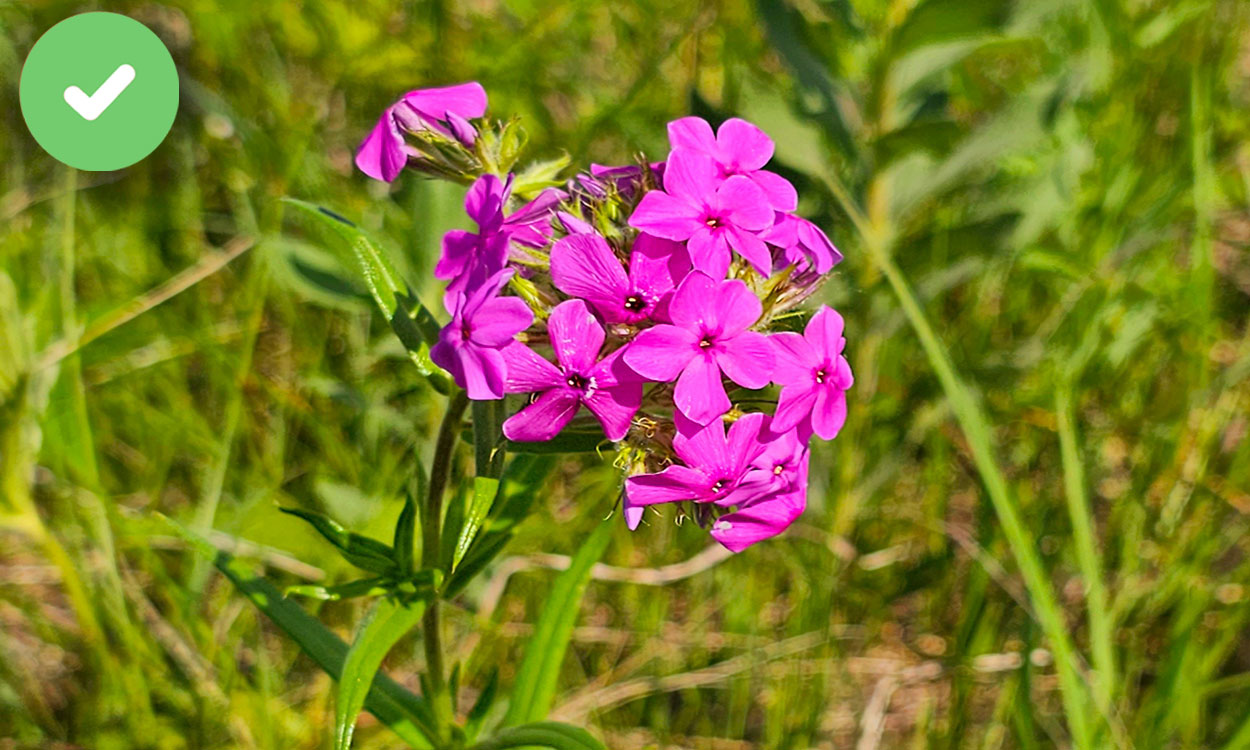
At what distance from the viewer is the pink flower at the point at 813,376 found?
1.62 metres

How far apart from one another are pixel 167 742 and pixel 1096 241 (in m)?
3.17

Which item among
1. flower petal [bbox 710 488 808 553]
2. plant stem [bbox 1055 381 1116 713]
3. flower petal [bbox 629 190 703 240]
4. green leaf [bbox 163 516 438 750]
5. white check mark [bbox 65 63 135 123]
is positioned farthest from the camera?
white check mark [bbox 65 63 135 123]

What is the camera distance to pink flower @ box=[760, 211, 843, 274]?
1.74 meters

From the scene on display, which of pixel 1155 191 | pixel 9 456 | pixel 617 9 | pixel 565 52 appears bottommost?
pixel 9 456

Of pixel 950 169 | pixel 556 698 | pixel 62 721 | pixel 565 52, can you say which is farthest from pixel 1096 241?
pixel 62 721

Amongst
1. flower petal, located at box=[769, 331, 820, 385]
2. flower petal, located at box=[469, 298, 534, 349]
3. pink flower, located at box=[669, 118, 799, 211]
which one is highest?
pink flower, located at box=[669, 118, 799, 211]

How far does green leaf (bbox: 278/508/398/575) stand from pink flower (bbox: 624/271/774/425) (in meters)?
0.63

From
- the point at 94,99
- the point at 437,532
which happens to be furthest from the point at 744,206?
the point at 94,99

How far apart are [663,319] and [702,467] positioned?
0.24m

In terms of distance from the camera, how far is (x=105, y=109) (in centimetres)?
313

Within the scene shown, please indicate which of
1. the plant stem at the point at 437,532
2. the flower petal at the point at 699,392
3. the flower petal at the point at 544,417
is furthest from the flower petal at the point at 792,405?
the plant stem at the point at 437,532

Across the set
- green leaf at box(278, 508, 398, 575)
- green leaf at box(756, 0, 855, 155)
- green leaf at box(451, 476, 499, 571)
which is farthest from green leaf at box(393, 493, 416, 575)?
green leaf at box(756, 0, 855, 155)

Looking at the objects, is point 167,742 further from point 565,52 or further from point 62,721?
point 565,52

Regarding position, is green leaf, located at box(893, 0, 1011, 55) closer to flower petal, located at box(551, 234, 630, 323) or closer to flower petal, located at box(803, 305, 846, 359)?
flower petal, located at box(803, 305, 846, 359)
